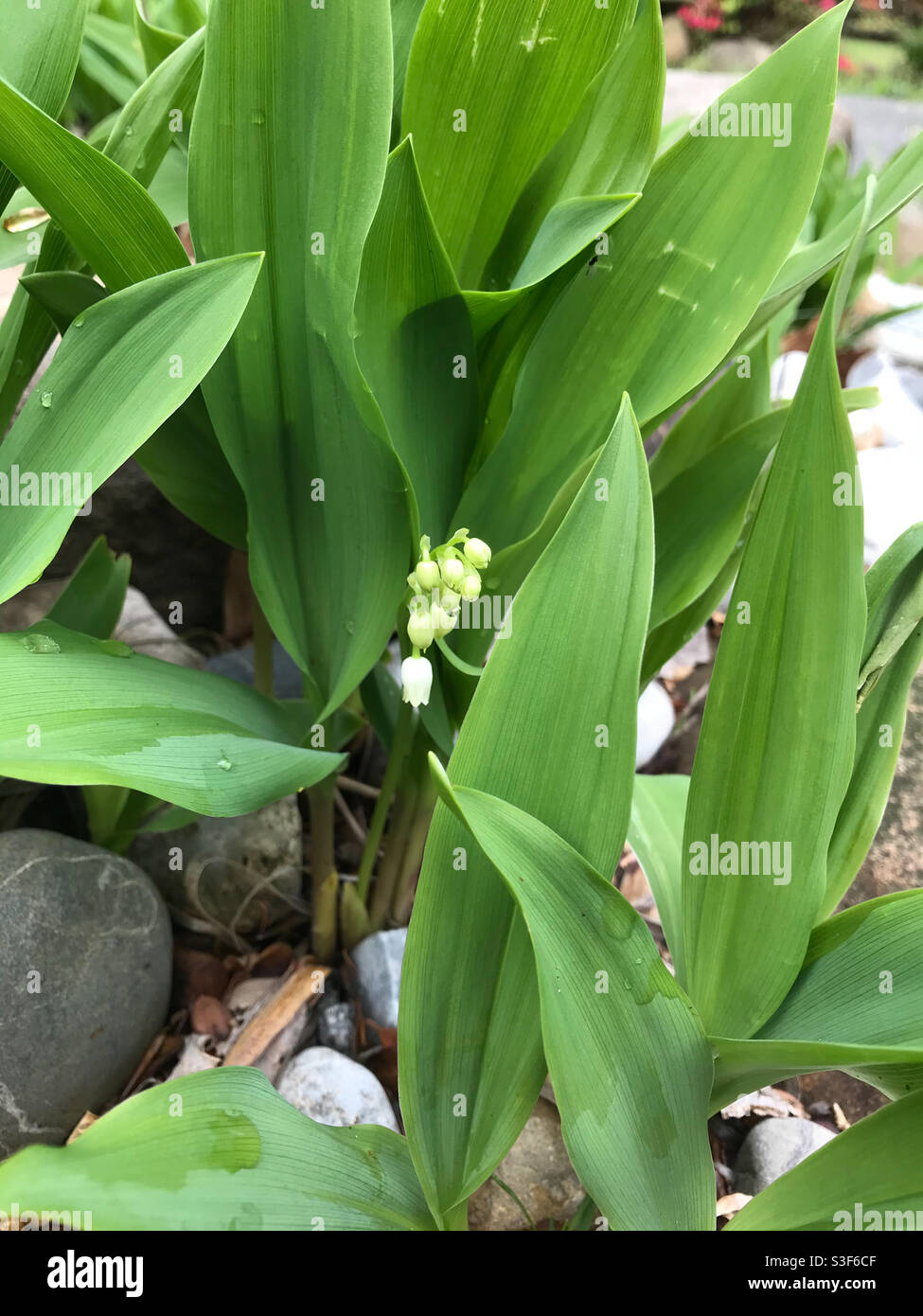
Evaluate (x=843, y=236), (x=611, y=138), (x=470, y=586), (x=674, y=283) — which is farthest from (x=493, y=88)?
(x=470, y=586)

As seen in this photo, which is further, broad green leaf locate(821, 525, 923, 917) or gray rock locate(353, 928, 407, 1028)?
gray rock locate(353, 928, 407, 1028)

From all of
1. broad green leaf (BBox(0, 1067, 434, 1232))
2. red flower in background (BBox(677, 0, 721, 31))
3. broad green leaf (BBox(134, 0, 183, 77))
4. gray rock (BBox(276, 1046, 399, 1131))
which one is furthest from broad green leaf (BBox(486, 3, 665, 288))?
red flower in background (BBox(677, 0, 721, 31))

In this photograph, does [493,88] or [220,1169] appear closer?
[220,1169]

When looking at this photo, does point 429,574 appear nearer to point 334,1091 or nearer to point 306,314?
point 306,314

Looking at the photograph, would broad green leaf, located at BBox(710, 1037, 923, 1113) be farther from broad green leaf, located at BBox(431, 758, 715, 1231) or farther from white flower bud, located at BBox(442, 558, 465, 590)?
white flower bud, located at BBox(442, 558, 465, 590)

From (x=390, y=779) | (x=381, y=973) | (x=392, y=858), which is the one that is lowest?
(x=381, y=973)

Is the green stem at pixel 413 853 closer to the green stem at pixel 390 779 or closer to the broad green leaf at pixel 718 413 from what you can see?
the green stem at pixel 390 779
